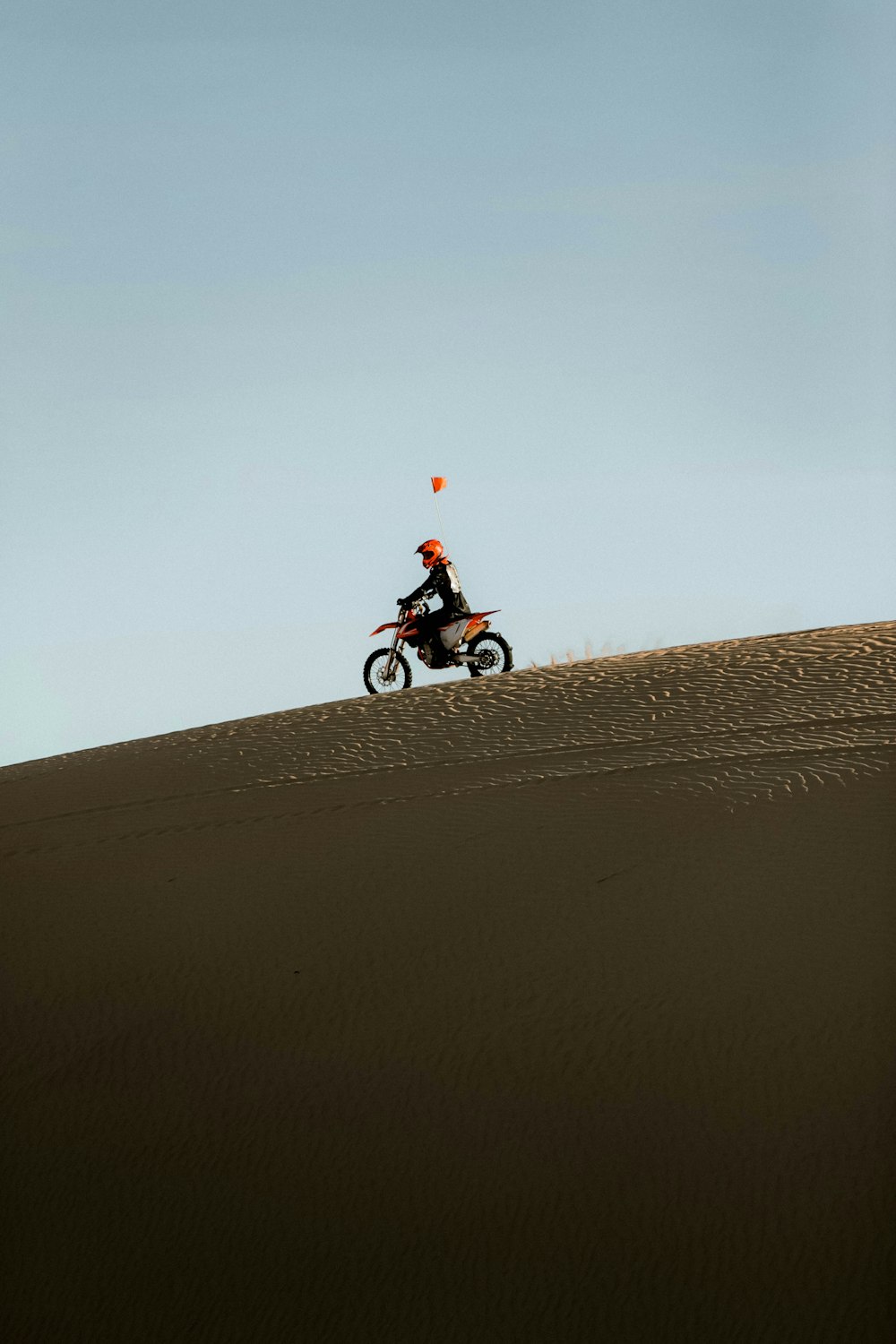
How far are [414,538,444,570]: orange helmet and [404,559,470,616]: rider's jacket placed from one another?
3 cm

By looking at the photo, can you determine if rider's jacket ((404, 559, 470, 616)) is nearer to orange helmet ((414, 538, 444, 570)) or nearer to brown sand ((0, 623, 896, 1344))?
orange helmet ((414, 538, 444, 570))

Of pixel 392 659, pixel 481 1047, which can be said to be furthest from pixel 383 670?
pixel 481 1047

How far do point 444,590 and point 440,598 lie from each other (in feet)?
0.19

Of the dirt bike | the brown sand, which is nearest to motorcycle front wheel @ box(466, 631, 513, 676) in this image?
the dirt bike

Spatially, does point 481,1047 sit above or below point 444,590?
below

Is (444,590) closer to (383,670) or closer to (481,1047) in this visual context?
(383,670)

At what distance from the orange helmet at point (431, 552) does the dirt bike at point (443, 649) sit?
0.69 ft

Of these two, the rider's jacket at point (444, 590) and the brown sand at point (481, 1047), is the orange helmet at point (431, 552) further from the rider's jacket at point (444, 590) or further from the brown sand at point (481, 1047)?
the brown sand at point (481, 1047)

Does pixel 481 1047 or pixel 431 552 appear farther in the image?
pixel 431 552

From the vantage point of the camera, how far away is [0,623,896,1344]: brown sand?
83cm

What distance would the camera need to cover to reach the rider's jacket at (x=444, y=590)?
5781 mm

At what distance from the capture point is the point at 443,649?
578 centimetres

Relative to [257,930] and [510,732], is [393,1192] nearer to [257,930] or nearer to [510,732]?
[257,930]

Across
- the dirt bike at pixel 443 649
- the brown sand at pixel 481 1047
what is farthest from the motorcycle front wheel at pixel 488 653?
the brown sand at pixel 481 1047
